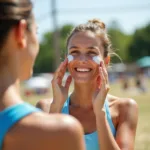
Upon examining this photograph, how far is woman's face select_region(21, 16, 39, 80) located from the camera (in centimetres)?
194

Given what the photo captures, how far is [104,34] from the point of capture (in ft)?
12.8

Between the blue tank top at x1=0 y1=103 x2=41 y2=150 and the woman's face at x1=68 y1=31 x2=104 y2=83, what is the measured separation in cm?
189

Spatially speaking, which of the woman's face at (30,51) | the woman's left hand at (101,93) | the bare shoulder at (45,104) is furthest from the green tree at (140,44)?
the woman's face at (30,51)

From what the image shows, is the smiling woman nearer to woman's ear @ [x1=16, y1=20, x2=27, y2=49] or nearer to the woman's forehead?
the woman's forehead

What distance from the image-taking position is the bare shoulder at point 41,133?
5.67ft

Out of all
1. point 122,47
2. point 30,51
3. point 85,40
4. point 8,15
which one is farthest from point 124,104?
point 122,47

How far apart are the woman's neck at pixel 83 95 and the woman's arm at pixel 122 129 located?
253mm

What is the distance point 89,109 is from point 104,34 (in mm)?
603

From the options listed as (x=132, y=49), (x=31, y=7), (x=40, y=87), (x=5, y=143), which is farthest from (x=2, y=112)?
(x=132, y=49)

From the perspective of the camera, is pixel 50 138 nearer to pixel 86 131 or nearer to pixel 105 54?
pixel 86 131

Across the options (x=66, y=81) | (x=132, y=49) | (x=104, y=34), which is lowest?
(x=132, y=49)

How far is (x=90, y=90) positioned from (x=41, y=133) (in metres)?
2.14

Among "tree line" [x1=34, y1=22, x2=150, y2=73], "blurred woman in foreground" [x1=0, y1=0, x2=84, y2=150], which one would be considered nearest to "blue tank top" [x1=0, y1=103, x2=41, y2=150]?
"blurred woman in foreground" [x1=0, y1=0, x2=84, y2=150]

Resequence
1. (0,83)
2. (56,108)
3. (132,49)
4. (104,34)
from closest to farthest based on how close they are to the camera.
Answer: (0,83), (56,108), (104,34), (132,49)
